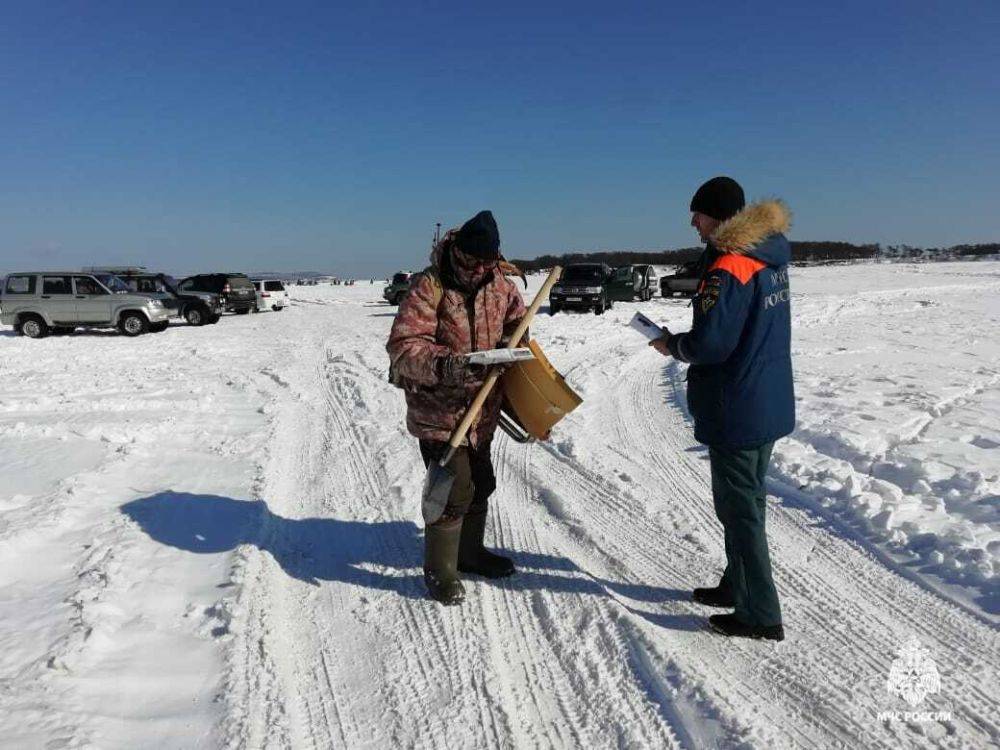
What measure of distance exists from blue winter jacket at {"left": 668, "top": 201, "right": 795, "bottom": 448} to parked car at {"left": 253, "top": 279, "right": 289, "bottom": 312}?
83.4 ft

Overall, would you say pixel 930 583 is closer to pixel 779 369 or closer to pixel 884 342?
pixel 779 369

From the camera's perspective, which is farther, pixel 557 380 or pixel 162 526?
pixel 162 526

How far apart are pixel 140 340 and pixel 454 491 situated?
15.7 meters

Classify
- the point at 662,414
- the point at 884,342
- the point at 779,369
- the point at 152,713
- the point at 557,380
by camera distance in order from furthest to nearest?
the point at 884,342, the point at 662,414, the point at 557,380, the point at 779,369, the point at 152,713

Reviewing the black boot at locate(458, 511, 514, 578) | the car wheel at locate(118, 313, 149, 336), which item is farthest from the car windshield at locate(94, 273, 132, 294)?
the black boot at locate(458, 511, 514, 578)

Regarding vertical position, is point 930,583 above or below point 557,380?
below

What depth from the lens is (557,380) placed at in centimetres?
321

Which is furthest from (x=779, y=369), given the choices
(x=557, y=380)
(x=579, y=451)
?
(x=579, y=451)

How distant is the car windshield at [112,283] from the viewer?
17906 mm

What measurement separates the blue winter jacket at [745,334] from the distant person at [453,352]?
93 centimetres

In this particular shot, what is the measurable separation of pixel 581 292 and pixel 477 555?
1780 centimetres

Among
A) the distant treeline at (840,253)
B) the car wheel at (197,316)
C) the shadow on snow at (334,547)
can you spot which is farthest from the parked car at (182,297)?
the distant treeline at (840,253)

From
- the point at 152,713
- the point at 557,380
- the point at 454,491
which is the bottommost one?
the point at 152,713

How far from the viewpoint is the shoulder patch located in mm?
2701
